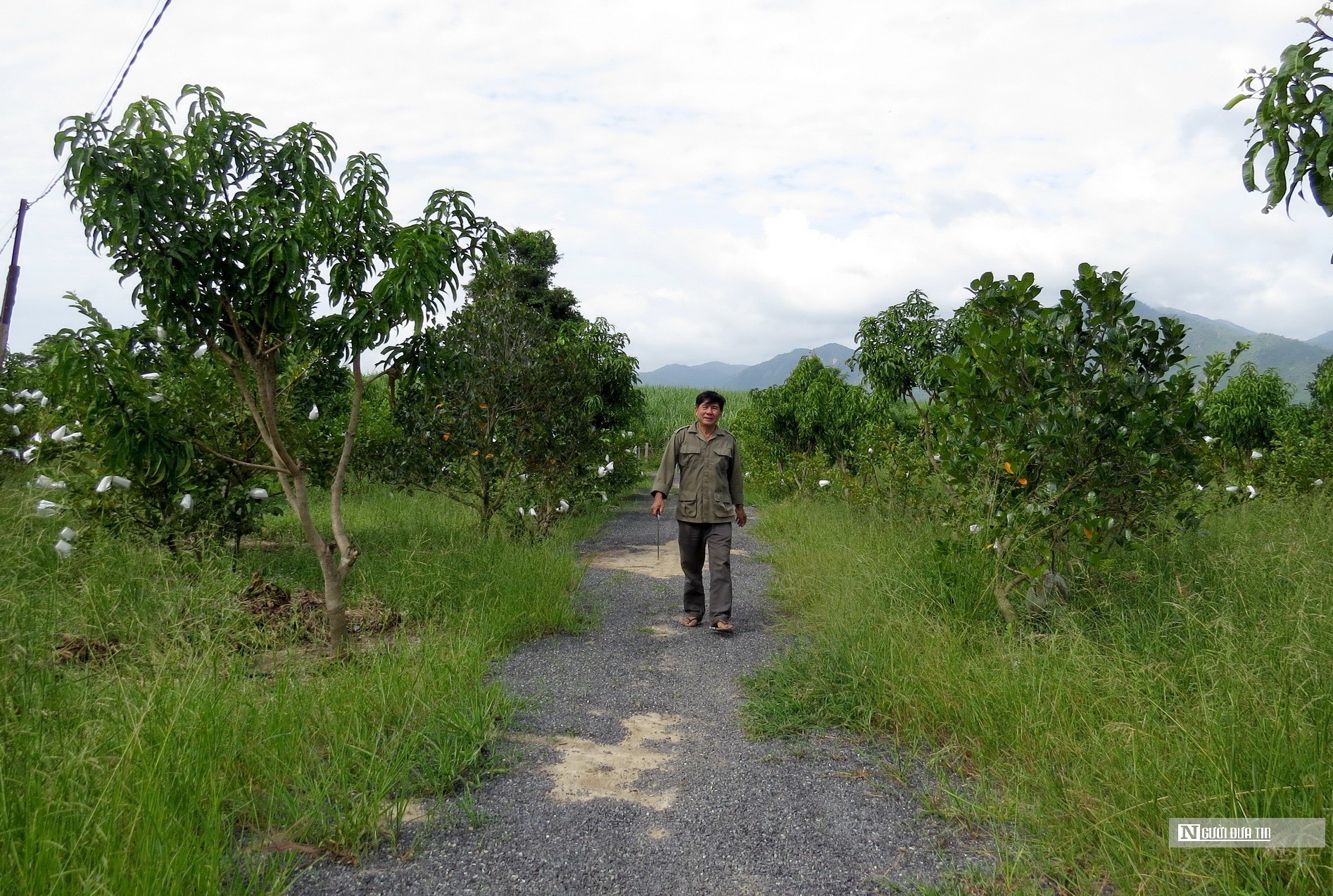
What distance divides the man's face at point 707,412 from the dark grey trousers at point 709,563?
814mm

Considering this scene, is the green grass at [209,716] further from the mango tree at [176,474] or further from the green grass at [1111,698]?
the green grass at [1111,698]

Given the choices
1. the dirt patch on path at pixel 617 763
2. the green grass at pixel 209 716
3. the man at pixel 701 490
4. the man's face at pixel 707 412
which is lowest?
the dirt patch on path at pixel 617 763

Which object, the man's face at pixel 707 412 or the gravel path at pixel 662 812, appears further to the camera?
the man's face at pixel 707 412

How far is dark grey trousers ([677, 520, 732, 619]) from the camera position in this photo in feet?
21.3

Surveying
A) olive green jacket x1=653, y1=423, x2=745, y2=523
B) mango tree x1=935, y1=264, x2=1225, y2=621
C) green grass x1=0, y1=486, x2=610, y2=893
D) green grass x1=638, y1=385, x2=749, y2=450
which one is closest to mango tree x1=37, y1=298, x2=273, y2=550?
green grass x1=0, y1=486, x2=610, y2=893

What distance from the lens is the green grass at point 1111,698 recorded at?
271 cm

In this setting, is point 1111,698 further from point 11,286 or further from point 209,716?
point 11,286

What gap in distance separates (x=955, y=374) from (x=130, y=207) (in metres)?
4.60

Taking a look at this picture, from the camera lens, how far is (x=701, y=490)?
672 centimetres

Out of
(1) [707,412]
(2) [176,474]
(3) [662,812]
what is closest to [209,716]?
(3) [662,812]

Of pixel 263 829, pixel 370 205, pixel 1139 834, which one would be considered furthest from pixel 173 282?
pixel 1139 834

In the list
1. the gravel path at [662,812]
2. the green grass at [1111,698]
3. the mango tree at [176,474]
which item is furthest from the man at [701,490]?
the mango tree at [176,474]

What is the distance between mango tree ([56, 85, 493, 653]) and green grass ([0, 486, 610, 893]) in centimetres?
92

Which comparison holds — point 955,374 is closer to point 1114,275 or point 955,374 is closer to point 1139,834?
point 1114,275
